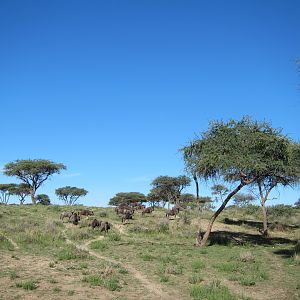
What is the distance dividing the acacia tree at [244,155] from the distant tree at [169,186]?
37126 mm

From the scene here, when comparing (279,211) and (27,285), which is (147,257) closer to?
(27,285)

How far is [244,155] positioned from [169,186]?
42078mm

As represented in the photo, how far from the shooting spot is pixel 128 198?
84.4m

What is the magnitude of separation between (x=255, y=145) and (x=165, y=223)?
12.0 m

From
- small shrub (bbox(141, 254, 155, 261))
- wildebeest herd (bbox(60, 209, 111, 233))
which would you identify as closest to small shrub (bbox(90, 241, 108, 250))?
small shrub (bbox(141, 254, 155, 261))

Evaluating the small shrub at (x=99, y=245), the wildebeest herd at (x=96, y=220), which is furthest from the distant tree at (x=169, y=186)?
the small shrub at (x=99, y=245)

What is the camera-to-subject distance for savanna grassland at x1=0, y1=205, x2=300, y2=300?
12.8 metres

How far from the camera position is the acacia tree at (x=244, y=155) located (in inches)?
955

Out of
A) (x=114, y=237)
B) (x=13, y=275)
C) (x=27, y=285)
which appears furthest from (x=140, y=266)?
(x=114, y=237)

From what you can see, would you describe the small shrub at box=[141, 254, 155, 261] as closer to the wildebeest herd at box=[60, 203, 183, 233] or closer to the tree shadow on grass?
the tree shadow on grass

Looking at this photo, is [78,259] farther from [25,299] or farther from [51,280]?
[25,299]

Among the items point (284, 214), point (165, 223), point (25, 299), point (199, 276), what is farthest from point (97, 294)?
point (284, 214)

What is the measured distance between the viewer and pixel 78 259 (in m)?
18.6

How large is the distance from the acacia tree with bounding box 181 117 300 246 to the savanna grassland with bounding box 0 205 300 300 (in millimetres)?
4361
